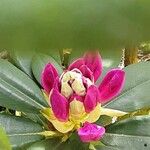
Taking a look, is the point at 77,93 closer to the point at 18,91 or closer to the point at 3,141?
the point at 18,91

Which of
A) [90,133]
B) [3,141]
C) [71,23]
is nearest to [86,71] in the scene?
[90,133]

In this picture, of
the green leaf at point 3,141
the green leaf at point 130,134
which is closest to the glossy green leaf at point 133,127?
the green leaf at point 130,134

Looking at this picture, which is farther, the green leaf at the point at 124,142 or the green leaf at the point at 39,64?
the green leaf at the point at 39,64

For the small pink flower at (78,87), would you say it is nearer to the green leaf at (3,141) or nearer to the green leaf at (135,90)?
the green leaf at (135,90)

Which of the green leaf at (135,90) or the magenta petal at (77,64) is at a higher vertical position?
the magenta petal at (77,64)

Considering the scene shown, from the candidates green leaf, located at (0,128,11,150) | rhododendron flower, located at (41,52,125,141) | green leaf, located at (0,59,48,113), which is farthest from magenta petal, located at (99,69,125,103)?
green leaf, located at (0,128,11,150)

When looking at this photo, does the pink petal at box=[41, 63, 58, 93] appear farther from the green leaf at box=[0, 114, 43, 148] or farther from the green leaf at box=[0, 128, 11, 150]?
the green leaf at box=[0, 128, 11, 150]
